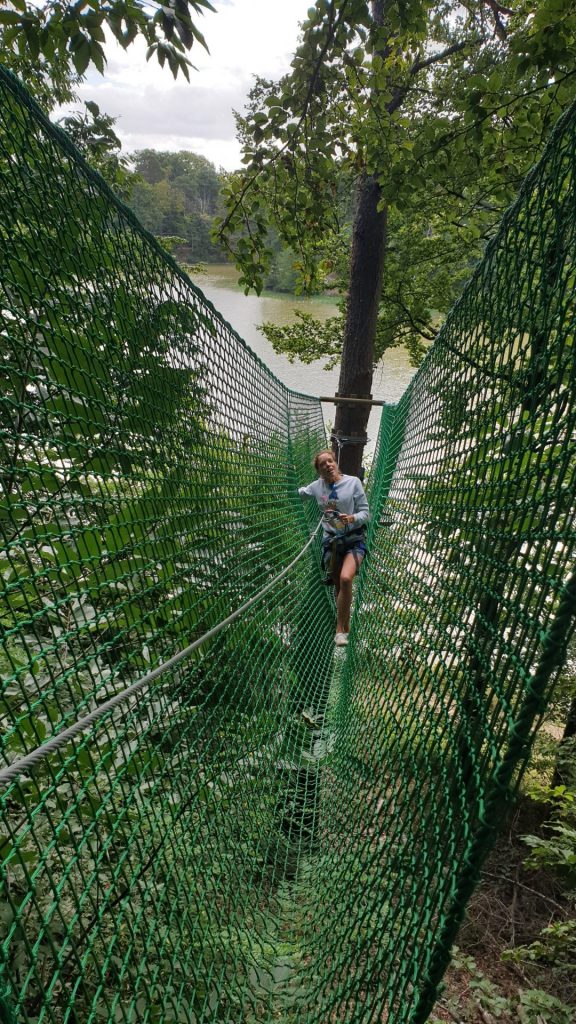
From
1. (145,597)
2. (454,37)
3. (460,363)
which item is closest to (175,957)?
(145,597)

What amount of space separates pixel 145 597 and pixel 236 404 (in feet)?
3.29

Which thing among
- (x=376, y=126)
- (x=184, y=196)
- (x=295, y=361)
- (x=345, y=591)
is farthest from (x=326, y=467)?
(x=184, y=196)

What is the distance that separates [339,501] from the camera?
3.34 meters

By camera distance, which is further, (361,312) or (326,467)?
(361,312)

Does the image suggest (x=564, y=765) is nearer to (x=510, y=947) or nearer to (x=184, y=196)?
(x=510, y=947)

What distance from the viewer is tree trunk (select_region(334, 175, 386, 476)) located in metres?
4.54

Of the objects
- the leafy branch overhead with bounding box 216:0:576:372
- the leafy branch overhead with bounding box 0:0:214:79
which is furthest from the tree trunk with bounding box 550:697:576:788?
the leafy branch overhead with bounding box 0:0:214:79

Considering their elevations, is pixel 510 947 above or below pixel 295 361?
below

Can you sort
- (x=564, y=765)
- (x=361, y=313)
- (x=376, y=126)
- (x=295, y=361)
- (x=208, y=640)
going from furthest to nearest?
(x=295, y=361) → (x=361, y=313) → (x=564, y=765) → (x=376, y=126) → (x=208, y=640)

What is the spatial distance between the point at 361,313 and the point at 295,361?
36.6ft

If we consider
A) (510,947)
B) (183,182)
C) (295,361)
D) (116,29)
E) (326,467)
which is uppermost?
(183,182)

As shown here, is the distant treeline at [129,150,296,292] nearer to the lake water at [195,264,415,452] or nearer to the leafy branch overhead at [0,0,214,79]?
the lake water at [195,264,415,452]

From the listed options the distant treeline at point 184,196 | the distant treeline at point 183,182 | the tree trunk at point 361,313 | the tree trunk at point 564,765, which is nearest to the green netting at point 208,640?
the tree trunk at point 564,765

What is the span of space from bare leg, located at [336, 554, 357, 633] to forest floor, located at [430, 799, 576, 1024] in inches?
55.2
